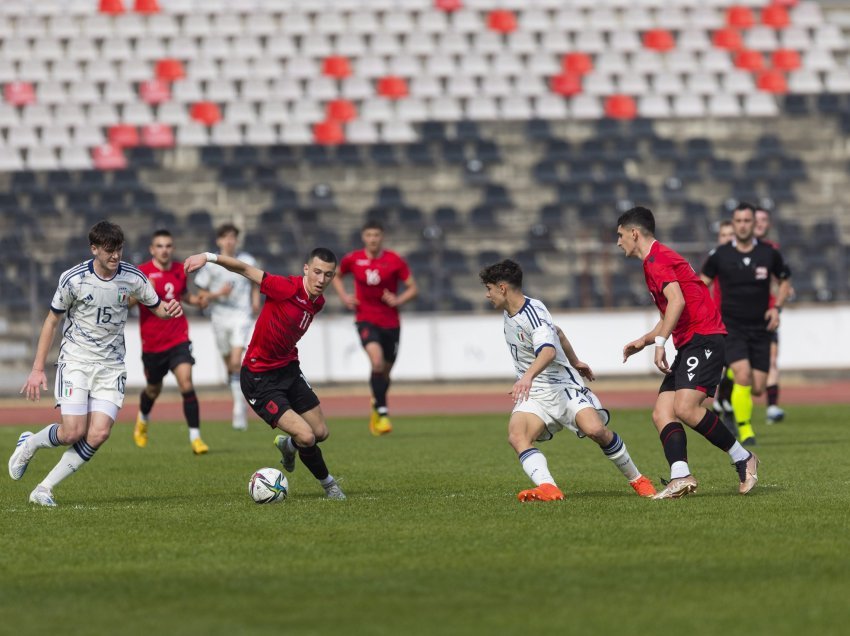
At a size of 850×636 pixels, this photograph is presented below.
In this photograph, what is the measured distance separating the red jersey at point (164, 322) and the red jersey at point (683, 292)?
6.59m

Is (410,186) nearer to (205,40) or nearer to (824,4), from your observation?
(205,40)

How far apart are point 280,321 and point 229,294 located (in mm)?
7605

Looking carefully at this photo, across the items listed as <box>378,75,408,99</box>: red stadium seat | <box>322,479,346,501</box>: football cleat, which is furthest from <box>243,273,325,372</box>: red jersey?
<box>378,75,408,99</box>: red stadium seat

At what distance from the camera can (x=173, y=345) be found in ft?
48.8

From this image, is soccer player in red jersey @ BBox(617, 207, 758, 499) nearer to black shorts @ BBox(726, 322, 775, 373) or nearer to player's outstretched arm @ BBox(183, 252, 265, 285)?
player's outstretched arm @ BBox(183, 252, 265, 285)

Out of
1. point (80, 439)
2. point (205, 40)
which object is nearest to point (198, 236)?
point (205, 40)

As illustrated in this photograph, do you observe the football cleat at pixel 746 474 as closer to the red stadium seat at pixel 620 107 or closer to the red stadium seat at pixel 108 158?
the red stadium seat at pixel 108 158

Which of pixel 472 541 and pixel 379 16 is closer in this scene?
pixel 472 541

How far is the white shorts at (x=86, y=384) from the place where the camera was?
9.91 m

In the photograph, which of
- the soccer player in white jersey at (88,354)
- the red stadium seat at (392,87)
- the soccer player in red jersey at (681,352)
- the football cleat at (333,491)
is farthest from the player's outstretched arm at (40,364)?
the red stadium seat at (392,87)

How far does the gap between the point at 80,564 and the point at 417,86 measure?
2500 centimetres

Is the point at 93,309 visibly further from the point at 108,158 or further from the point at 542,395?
the point at 108,158

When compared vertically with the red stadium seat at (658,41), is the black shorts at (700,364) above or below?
below

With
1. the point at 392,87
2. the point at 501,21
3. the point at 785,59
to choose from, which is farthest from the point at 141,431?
the point at 785,59
